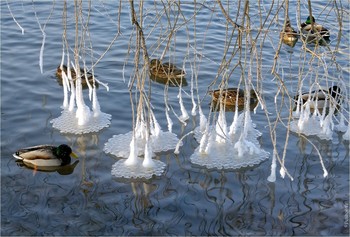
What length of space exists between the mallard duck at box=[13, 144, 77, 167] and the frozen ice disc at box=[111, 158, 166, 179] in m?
0.64

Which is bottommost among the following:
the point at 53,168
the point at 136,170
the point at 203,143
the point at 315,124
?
the point at 53,168

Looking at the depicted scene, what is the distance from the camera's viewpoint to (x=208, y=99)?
35.7 ft

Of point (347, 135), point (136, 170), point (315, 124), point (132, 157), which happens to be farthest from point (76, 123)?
point (347, 135)

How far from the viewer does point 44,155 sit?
27.1ft

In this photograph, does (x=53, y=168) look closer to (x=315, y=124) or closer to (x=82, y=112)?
(x=82, y=112)

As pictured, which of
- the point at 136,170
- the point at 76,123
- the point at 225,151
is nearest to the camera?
the point at 136,170

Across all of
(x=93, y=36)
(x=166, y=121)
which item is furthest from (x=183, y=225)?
(x=93, y=36)

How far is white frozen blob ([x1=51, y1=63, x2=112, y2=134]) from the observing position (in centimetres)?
933

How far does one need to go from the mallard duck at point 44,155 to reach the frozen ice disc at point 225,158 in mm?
1596

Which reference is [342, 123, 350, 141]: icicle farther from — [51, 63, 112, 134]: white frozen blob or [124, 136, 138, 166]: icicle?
[51, 63, 112, 134]: white frozen blob

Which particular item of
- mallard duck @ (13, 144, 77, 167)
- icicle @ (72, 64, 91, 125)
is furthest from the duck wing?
icicle @ (72, 64, 91, 125)

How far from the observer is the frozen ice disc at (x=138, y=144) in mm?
8656

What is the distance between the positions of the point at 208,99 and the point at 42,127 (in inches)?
110

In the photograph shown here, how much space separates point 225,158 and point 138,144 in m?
1.14
